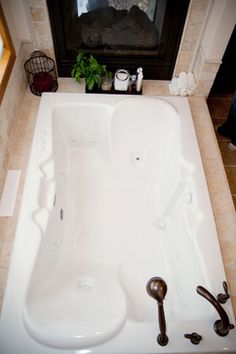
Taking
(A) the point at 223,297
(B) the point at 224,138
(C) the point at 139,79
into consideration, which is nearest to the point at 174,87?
(C) the point at 139,79

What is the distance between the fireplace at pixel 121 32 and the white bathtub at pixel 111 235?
38 cm

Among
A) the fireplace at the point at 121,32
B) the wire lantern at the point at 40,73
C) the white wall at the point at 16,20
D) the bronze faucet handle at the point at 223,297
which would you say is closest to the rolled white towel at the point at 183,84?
the fireplace at the point at 121,32

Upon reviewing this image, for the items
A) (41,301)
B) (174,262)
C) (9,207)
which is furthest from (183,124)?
(41,301)

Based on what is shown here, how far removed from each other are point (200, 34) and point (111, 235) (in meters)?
1.53

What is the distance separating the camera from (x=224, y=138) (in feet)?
7.98

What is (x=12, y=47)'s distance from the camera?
1744 millimetres

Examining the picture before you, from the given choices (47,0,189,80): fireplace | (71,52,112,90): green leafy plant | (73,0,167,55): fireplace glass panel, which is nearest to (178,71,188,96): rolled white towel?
(47,0,189,80): fireplace

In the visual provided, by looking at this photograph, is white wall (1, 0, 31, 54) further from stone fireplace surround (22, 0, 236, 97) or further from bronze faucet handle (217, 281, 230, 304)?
bronze faucet handle (217, 281, 230, 304)

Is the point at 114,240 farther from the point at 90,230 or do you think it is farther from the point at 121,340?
the point at 121,340

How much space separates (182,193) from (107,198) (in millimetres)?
530

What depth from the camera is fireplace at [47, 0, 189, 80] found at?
1.80m

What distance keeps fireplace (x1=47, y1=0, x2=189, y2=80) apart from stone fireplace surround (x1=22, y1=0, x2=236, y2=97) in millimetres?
49

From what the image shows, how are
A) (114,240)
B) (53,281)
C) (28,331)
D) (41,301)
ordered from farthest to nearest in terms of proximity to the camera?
(114,240) < (53,281) < (41,301) < (28,331)

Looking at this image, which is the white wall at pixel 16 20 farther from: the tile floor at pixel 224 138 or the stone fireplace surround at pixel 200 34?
the tile floor at pixel 224 138
